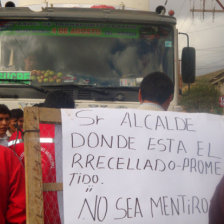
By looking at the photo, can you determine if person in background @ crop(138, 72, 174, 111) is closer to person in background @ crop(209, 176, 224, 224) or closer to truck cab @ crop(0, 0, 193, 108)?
person in background @ crop(209, 176, 224, 224)

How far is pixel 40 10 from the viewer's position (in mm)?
6168

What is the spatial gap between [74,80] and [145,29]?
115 cm

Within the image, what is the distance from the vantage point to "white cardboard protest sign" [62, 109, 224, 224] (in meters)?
2.56

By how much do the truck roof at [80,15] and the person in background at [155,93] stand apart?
2534mm

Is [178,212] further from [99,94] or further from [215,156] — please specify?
[99,94]

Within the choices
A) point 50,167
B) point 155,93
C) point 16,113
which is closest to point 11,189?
point 50,167

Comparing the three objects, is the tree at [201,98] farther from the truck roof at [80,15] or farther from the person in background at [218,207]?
the person in background at [218,207]

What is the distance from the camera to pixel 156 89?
350 centimetres

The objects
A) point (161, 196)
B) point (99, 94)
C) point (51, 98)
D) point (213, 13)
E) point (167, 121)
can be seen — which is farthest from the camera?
point (213, 13)

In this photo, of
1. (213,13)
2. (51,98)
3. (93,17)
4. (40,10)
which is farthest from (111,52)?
(213,13)

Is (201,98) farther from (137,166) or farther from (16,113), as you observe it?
(137,166)

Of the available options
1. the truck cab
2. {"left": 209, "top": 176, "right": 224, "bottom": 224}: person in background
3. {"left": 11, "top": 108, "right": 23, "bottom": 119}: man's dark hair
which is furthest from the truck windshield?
{"left": 209, "top": 176, "right": 224, "bottom": 224}: person in background

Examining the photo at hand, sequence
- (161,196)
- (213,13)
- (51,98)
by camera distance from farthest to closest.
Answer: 1. (213,13)
2. (51,98)
3. (161,196)

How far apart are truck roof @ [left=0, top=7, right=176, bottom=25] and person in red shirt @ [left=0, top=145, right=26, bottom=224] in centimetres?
370
